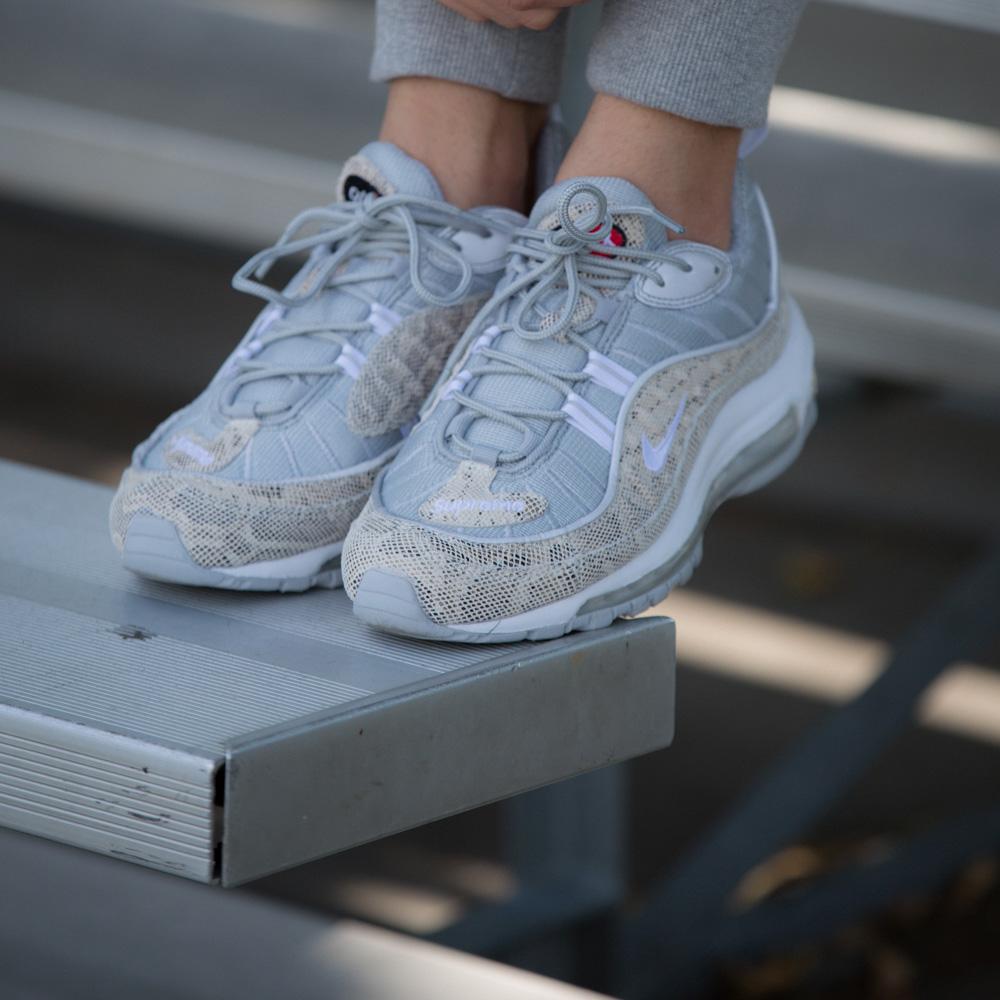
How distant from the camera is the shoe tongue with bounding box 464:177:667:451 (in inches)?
28.4

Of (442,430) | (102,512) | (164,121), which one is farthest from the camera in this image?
(164,121)

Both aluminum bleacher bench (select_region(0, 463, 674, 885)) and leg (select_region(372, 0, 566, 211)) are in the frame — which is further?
leg (select_region(372, 0, 566, 211))

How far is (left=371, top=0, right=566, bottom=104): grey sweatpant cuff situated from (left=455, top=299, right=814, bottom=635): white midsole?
209 mm

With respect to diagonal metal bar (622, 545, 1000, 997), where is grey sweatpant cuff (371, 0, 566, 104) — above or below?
Result: above

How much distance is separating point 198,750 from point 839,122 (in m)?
1.14

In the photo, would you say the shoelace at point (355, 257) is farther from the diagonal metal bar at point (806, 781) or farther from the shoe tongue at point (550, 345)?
the diagonal metal bar at point (806, 781)

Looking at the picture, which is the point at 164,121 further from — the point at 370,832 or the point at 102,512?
the point at 370,832

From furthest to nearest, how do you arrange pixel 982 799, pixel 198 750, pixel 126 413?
pixel 126 413 → pixel 982 799 → pixel 198 750

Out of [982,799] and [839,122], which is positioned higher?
[839,122]

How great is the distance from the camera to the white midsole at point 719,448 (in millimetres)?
681

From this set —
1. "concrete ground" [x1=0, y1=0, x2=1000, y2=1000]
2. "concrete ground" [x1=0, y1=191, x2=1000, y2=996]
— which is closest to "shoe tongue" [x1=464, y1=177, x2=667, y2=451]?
"concrete ground" [x1=0, y1=0, x2=1000, y2=1000]

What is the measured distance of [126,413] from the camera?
2.96 m

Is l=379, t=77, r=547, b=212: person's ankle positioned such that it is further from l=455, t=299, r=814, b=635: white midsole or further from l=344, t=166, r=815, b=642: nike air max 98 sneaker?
l=455, t=299, r=814, b=635: white midsole

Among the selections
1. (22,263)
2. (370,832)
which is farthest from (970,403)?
(22,263)
